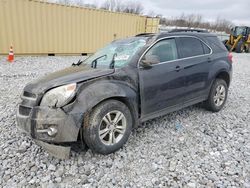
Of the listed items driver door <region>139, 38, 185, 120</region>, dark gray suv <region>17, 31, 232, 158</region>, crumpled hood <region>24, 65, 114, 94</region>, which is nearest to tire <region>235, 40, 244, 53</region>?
dark gray suv <region>17, 31, 232, 158</region>

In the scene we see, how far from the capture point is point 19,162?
252 centimetres

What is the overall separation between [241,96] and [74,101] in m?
4.90

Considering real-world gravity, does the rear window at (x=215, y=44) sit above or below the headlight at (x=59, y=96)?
above

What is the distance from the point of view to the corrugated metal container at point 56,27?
9180mm

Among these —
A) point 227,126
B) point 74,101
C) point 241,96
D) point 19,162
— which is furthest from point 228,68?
point 19,162

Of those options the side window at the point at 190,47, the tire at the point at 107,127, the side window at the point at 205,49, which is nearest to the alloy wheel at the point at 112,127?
the tire at the point at 107,127

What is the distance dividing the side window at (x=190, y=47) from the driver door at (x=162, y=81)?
0.19 metres

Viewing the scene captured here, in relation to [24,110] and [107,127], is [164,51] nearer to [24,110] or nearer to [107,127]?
[107,127]

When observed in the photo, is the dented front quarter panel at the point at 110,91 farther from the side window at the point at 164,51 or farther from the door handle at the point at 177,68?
the door handle at the point at 177,68

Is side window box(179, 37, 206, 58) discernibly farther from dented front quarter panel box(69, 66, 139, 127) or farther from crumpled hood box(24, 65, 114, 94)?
crumpled hood box(24, 65, 114, 94)

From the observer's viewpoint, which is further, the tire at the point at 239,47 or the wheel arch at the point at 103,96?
the tire at the point at 239,47

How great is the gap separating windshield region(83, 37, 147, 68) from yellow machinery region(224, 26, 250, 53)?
721 inches

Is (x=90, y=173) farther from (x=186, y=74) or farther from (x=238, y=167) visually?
(x=186, y=74)

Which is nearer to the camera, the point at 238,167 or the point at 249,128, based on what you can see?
the point at 238,167
